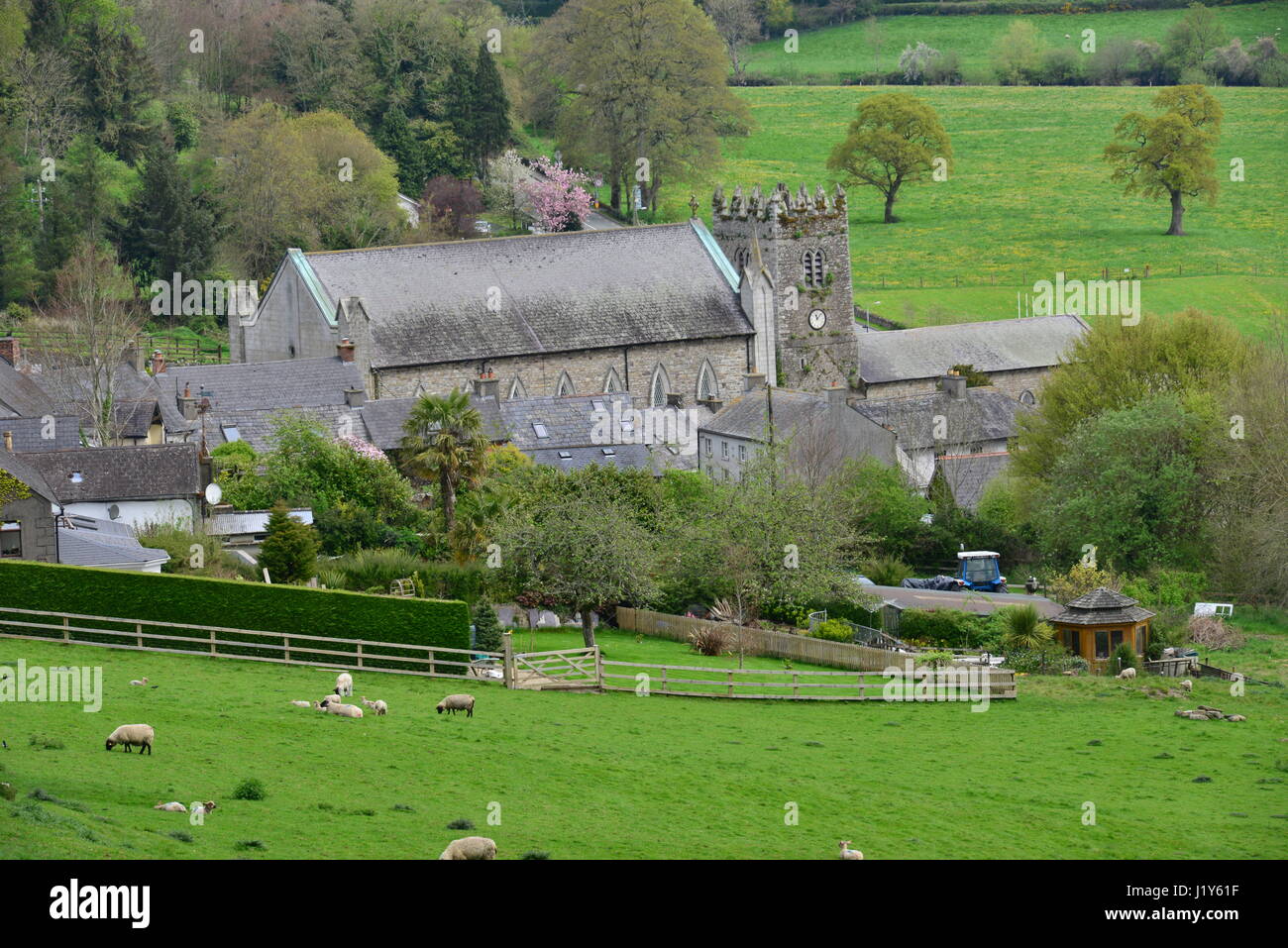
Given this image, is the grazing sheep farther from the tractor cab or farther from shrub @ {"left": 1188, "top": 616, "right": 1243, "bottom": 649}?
the tractor cab

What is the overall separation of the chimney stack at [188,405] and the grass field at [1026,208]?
46.2 metres

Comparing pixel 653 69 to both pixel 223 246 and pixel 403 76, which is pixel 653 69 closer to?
pixel 403 76

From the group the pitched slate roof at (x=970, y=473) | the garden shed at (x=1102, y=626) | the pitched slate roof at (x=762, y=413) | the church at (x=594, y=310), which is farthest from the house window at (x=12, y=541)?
the pitched slate roof at (x=970, y=473)

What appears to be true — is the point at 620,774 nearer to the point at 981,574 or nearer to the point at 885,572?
the point at 885,572

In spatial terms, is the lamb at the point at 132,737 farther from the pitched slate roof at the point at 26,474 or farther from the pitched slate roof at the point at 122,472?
the pitched slate roof at the point at 122,472

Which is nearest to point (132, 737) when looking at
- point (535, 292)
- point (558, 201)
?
point (535, 292)

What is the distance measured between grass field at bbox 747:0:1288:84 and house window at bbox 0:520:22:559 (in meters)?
121

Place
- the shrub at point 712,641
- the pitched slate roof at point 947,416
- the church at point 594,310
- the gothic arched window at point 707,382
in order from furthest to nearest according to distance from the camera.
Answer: the gothic arched window at point 707,382 → the church at point 594,310 → the pitched slate roof at point 947,416 → the shrub at point 712,641

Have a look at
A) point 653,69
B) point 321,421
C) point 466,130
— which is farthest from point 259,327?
point 653,69

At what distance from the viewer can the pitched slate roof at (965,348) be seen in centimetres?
9062

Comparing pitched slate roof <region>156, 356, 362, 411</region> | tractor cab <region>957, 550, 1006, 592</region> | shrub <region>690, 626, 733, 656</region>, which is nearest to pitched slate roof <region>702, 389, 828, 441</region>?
tractor cab <region>957, 550, 1006, 592</region>

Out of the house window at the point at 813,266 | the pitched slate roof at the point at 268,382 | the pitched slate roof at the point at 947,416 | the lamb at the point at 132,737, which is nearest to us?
the lamb at the point at 132,737

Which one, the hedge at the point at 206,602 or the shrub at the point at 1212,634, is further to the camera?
the shrub at the point at 1212,634

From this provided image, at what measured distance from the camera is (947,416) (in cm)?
7919
